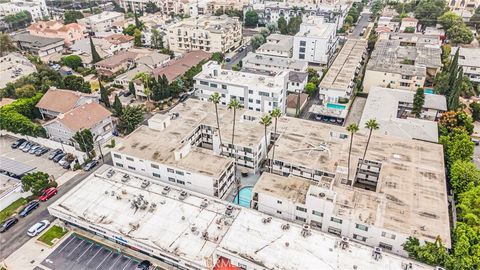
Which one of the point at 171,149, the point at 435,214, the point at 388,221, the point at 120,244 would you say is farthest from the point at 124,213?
the point at 435,214

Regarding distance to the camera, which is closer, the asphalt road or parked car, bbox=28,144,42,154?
the asphalt road

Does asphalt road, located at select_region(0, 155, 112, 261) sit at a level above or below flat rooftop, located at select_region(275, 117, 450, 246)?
below

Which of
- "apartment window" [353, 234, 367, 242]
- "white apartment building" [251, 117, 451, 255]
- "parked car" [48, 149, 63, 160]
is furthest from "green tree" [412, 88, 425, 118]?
"parked car" [48, 149, 63, 160]

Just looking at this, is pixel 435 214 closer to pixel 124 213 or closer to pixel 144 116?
pixel 124 213

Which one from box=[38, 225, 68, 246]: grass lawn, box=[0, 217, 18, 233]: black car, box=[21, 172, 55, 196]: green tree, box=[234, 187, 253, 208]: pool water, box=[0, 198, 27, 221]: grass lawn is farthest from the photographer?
box=[21, 172, 55, 196]: green tree

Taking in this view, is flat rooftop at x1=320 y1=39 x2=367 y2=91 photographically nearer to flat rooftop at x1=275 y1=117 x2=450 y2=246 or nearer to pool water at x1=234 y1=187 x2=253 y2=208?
flat rooftop at x1=275 y1=117 x2=450 y2=246

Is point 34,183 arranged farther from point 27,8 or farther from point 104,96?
point 27,8

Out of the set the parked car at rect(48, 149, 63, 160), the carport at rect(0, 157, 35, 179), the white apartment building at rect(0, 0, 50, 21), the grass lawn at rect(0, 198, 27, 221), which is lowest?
the grass lawn at rect(0, 198, 27, 221)
